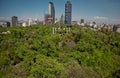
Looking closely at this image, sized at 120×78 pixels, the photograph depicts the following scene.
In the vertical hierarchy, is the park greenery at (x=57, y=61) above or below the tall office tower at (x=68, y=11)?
below

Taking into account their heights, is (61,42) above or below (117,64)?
above

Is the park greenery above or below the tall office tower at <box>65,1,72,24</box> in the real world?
below

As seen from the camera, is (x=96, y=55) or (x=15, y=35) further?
(x=15, y=35)

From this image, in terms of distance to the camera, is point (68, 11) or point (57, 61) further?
point (68, 11)

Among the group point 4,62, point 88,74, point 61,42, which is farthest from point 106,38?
point 4,62

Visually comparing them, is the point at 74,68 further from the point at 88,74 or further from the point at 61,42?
the point at 61,42

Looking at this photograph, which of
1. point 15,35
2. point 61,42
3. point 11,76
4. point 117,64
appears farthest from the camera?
point 15,35

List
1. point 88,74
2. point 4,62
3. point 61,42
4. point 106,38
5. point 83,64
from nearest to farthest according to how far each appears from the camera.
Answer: point 88,74 < point 4,62 < point 83,64 < point 61,42 < point 106,38

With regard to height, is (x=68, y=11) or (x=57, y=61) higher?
(x=68, y=11)

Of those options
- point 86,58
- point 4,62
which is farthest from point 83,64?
point 4,62

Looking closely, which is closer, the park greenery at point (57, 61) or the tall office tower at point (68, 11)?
the park greenery at point (57, 61)

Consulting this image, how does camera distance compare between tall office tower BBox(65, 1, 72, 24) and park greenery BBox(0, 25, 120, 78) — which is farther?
tall office tower BBox(65, 1, 72, 24)
